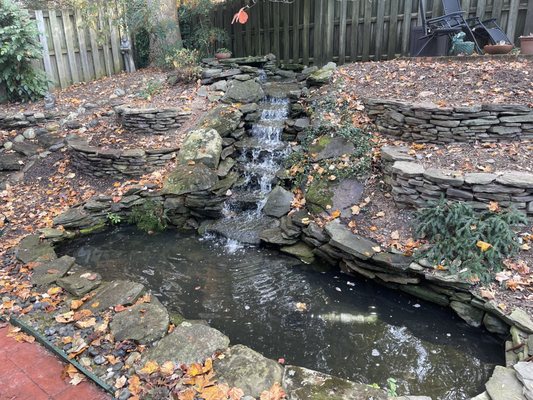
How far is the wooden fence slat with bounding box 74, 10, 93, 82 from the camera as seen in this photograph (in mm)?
7996

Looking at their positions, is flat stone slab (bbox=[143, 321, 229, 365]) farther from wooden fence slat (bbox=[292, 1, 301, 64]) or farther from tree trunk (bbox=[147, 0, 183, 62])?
tree trunk (bbox=[147, 0, 183, 62])

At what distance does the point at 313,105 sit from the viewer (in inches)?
262

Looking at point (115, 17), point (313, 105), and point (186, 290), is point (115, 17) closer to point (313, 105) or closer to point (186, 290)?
point (313, 105)

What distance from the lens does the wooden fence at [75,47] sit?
25.4 feet

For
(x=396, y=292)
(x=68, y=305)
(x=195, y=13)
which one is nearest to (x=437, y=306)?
(x=396, y=292)

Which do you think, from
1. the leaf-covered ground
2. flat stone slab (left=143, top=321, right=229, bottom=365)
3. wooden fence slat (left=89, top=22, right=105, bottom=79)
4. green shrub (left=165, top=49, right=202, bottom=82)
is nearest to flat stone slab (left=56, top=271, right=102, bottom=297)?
flat stone slab (left=143, top=321, right=229, bottom=365)

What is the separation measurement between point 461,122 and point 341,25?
162 inches

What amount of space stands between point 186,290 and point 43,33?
6283 millimetres

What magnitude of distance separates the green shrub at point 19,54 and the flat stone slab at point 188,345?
6.25 meters

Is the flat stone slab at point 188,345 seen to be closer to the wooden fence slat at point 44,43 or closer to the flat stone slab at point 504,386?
the flat stone slab at point 504,386

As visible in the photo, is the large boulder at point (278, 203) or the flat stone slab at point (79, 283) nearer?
the flat stone slab at point (79, 283)

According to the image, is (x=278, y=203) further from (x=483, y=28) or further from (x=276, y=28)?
(x=276, y=28)

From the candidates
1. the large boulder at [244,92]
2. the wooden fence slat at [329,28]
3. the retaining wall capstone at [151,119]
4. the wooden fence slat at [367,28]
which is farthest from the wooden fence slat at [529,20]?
the retaining wall capstone at [151,119]

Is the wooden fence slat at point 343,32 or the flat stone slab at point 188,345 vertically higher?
the wooden fence slat at point 343,32
